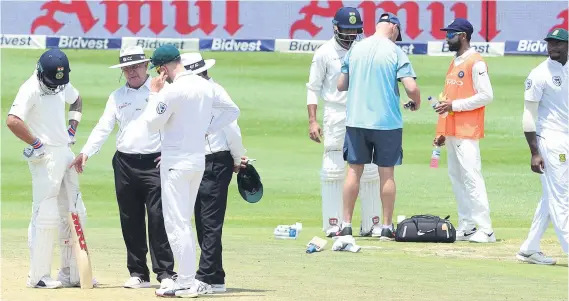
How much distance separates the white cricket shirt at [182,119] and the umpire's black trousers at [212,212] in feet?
1.67

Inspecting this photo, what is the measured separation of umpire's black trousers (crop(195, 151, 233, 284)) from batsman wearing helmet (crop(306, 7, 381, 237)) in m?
3.22

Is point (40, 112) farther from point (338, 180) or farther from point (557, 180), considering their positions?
point (557, 180)

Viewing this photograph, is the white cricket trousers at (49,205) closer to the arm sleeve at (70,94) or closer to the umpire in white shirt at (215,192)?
the arm sleeve at (70,94)

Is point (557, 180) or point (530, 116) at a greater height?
point (530, 116)

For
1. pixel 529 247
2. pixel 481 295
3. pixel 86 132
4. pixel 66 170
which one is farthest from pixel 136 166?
pixel 86 132

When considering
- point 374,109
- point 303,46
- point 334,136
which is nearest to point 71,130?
point 374,109

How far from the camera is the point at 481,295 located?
31.3ft

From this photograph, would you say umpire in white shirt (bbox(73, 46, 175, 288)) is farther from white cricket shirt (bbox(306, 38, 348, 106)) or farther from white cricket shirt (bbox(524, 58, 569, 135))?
white cricket shirt (bbox(524, 58, 569, 135))

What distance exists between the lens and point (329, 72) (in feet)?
44.0

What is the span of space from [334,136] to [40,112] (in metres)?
3.97

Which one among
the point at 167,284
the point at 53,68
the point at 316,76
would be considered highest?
the point at 53,68

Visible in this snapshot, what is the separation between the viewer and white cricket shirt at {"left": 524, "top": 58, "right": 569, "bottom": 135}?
11.3 m

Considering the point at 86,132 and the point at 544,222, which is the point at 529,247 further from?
the point at 86,132

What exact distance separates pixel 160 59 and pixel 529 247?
155 inches
